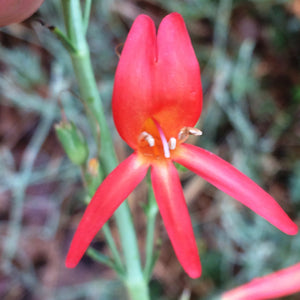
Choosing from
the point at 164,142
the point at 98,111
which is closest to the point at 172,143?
the point at 164,142

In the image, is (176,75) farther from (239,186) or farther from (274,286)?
(274,286)

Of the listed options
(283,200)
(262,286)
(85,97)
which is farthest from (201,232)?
(85,97)

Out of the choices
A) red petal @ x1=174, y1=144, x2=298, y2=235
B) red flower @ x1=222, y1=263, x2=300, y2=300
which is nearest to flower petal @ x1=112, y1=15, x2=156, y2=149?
red petal @ x1=174, y1=144, x2=298, y2=235

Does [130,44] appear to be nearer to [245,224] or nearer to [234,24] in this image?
[245,224]

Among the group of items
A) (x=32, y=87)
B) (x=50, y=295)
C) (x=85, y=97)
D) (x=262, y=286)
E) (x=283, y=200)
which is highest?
(x=85, y=97)

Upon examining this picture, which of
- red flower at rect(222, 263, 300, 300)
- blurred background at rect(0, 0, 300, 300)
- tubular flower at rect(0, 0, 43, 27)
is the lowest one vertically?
blurred background at rect(0, 0, 300, 300)

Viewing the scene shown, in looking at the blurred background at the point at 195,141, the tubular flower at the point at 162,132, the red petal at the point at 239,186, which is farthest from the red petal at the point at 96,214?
the blurred background at the point at 195,141

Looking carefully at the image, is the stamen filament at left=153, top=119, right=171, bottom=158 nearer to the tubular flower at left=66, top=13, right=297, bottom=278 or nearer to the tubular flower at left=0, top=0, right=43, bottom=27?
the tubular flower at left=66, top=13, right=297, bottom=278
